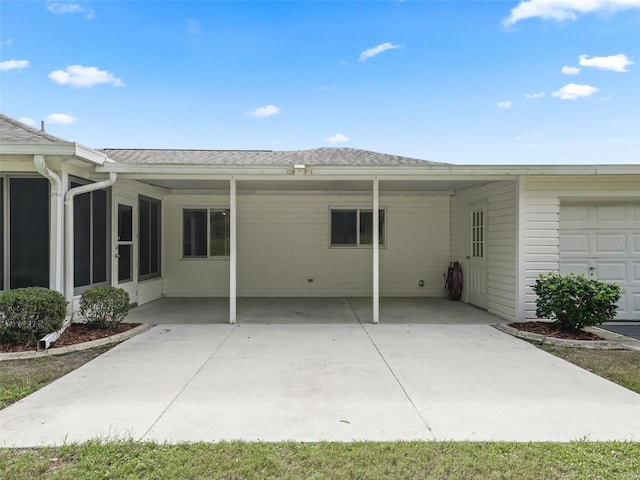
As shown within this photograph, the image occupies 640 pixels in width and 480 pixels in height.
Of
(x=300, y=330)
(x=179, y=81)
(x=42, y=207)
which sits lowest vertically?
(x=300, y=330)

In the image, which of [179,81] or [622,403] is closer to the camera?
[622,403]

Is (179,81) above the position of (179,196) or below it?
above

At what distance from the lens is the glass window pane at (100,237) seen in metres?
7.08

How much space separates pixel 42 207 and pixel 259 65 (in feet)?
38.0

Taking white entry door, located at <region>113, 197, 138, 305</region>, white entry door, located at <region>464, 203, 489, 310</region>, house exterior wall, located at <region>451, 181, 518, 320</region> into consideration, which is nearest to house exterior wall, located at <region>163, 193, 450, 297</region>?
white entry door, located at <region>464, 203, 489, 310</region>

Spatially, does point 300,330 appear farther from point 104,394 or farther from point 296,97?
point 296,97

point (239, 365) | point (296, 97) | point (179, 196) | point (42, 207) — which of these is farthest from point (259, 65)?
point (239, 365)

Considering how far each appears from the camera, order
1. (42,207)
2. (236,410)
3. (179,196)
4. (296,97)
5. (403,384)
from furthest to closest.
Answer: (296,97) < (179,196) < (42,207) < (403,384) < (236,410)

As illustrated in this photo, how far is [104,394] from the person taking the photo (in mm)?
3734

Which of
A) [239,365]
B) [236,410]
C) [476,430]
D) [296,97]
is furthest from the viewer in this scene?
[296,97]

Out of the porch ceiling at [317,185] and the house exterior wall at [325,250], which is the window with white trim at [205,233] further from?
the porch ceiling at [317,185]

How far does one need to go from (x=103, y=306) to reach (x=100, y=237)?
5.83 ft

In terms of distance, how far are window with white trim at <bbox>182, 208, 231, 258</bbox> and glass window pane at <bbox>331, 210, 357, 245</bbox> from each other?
105 inches

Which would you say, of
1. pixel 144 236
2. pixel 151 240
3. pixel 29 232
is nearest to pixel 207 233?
pixel 151 240
